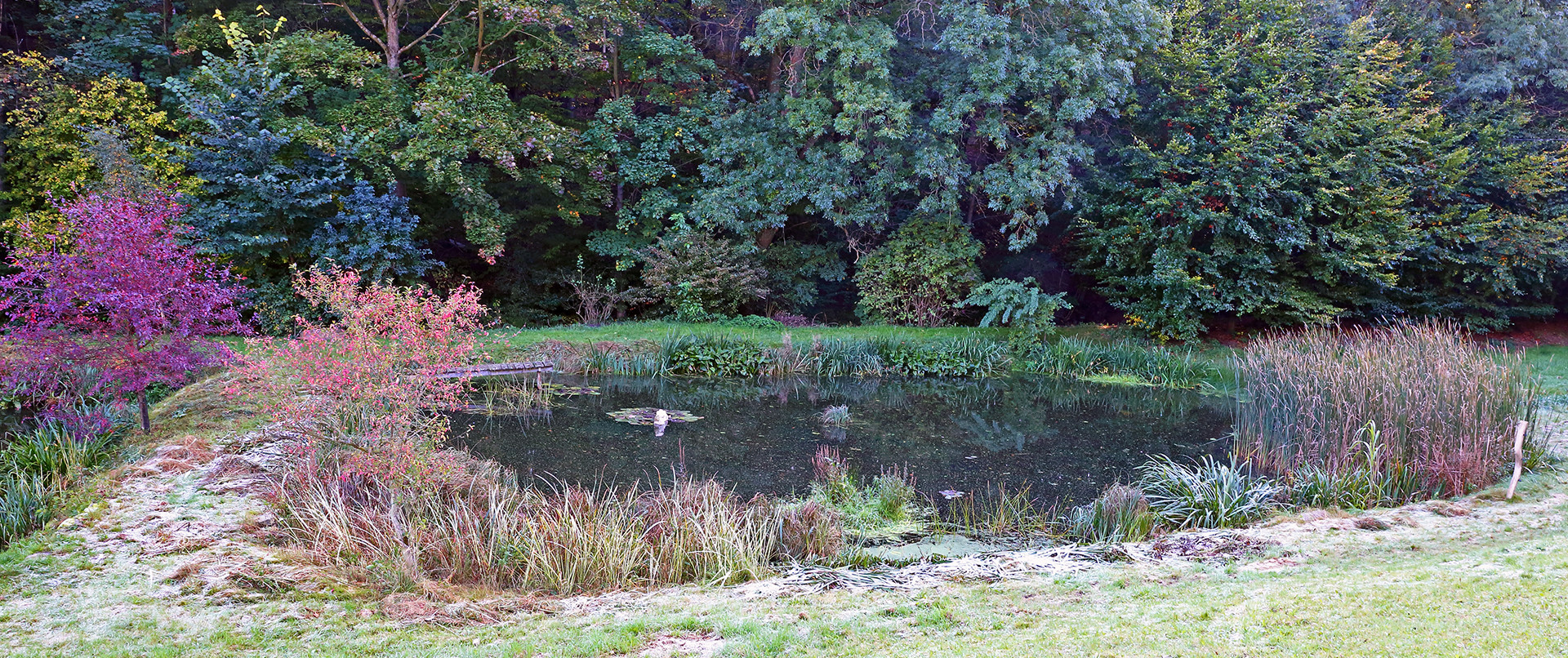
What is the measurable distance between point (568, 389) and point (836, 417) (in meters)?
3.63

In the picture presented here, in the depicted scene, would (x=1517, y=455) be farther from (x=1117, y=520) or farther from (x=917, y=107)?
(x=917, y=107)

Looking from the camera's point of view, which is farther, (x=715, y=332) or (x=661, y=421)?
(x=715, y=332)

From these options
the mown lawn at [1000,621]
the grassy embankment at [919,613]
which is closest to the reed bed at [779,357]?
the grassy embankment at [919,613]

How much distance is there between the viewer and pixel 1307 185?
15.7 meters

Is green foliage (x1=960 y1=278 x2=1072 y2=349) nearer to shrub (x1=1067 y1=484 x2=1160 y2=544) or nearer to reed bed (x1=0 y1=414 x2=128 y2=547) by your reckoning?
shrub (x1=1067 y1=484 x2=1160 y2=544)

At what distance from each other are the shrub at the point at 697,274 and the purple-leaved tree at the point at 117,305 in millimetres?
9547

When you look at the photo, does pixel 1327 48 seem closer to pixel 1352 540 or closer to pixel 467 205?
pixel 1352 540

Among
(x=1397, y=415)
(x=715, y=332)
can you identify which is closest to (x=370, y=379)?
(x=1397, y=415)

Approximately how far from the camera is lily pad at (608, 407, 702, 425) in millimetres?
9945

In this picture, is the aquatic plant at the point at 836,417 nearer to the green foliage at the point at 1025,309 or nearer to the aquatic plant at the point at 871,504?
the aquatic plant at the point at 871,504

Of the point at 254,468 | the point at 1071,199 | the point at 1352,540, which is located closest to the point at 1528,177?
the point at 1071,199

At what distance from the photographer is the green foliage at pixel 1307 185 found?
15359 mm

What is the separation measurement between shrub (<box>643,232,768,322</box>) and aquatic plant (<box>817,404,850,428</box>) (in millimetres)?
6841

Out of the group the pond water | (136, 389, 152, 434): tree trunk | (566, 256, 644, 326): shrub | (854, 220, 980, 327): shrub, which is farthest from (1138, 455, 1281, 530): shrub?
(566, 256, 644, 326): shrub
